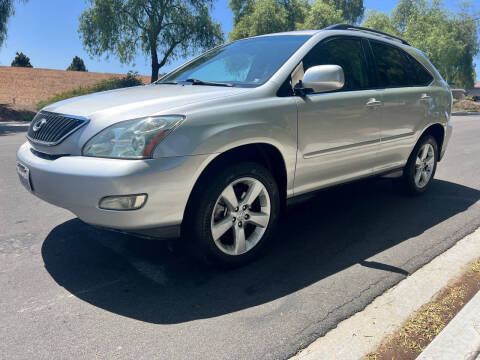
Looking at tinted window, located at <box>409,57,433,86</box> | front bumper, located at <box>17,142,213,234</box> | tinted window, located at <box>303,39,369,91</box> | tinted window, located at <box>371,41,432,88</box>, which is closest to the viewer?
front bumper, located at <box>17,142,213,234</box>

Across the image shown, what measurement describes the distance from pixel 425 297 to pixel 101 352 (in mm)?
2048

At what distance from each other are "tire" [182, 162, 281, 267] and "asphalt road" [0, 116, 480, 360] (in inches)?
6.6

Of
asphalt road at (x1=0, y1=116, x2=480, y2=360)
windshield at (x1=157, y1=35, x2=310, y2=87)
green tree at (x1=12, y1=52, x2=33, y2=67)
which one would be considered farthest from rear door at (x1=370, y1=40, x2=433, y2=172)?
green tree at (x1=12, y1=52, x2=33, y2=67)

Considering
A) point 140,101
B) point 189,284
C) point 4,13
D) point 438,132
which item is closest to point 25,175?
point 140,101

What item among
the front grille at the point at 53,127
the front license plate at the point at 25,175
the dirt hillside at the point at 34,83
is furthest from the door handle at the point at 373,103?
the dirt hillside at the point at 34,83

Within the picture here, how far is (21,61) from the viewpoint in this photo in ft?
196

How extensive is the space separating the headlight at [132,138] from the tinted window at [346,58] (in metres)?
1.50

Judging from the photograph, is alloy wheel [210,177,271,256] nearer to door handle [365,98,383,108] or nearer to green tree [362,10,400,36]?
door handle [365,98,383,108]

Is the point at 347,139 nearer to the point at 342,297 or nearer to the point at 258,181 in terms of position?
the point at 258,181

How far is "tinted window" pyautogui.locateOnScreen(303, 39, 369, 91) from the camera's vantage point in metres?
3.84

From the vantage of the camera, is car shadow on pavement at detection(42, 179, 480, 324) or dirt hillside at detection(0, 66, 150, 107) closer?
car shadow on pavement at detection(42, 179, 480, 324)

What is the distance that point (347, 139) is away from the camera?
154 inches

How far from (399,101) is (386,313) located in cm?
261

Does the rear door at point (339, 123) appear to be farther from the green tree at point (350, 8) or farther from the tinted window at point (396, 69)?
the green tree at point (350, 8)
